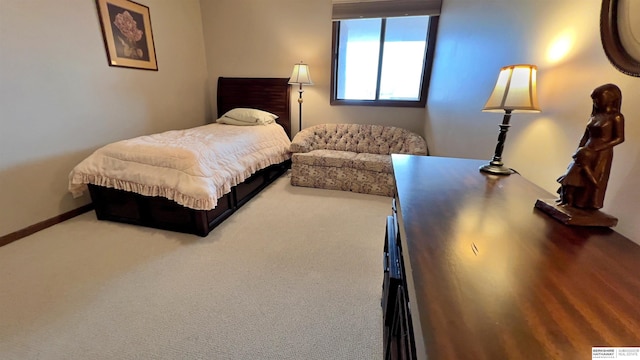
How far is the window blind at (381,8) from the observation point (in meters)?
3.22

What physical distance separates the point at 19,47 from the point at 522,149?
357 cm

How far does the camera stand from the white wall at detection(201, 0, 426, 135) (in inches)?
145

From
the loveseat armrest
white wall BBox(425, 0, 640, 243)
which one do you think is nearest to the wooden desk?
white wall BBox(425, 0, 640, 243)

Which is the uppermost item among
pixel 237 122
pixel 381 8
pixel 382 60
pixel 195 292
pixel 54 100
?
pixel 381 8

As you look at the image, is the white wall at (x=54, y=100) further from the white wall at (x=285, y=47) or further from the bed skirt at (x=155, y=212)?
the white wall at (x=285, y=47)

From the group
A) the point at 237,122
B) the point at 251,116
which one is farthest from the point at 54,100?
the point at 251,116

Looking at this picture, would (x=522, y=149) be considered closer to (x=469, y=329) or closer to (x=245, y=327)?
(x=469, y=329)

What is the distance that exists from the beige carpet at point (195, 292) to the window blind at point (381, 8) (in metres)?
2.78

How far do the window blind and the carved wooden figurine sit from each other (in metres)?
3.18

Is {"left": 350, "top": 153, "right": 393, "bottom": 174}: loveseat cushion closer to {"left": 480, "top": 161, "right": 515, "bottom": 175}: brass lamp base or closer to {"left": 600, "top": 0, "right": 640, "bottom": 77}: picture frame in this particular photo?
{"left": 480, "top": 161, "right": 515, "bottom": 175}: brass lamp base

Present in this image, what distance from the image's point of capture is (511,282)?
50cm

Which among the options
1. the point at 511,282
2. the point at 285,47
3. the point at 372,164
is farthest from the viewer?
the point at 285,47

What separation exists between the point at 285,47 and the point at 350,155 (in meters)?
1.97

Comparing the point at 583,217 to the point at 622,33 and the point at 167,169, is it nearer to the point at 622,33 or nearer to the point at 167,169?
the point at 622,33
